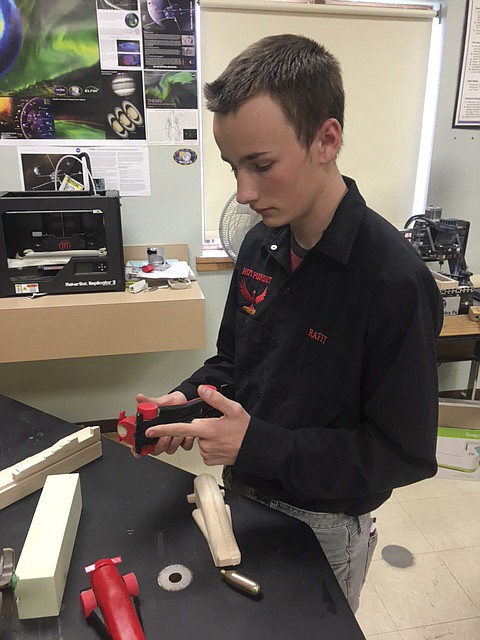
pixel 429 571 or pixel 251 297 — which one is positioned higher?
pixel 251 297

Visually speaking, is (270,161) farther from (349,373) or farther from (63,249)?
(63,249)

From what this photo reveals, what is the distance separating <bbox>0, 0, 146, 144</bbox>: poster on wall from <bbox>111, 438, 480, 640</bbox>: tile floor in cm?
168

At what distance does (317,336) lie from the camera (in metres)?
0.89

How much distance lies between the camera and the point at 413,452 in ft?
2.67

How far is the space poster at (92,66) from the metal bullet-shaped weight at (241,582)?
1.98m

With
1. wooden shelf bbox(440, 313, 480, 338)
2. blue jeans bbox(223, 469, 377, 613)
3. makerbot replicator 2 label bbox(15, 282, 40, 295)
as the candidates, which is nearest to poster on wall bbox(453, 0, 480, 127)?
wooden shelf bbox(440, 313, 480, 338)

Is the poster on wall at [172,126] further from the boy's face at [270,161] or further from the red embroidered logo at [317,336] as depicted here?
the red embroidered logo at [317,336]

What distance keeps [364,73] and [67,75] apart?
136 centimetres

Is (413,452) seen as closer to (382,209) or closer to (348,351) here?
(348,351)

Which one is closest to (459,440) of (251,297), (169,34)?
(251,297)

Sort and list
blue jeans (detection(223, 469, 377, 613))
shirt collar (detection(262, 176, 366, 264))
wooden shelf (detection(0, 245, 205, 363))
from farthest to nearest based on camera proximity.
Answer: wooden shelf (detection(0, 245, 205, 363))
blue jeans (detection(223, 469, 377, 613))
shirt collar (detection(262, 176, 366, 264))

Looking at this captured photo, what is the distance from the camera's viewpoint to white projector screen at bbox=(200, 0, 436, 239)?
88.0 inches

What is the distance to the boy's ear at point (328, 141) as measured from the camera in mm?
804

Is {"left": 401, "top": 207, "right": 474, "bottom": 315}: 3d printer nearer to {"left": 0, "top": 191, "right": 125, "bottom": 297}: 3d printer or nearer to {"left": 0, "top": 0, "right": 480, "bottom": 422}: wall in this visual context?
{"left": 0, "top": 0, "right": 480, "bottom": 422}: wall
